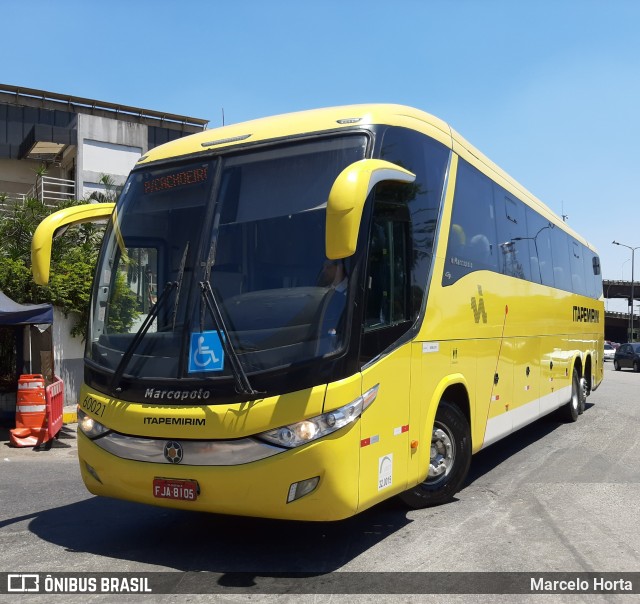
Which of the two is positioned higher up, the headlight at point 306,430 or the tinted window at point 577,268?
the tinted window at point 577,268

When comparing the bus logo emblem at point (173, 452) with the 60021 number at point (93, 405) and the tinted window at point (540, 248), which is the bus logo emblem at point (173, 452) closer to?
the 60021 number at point (93, 405)

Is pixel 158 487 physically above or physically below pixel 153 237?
below

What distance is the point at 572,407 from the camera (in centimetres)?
1325

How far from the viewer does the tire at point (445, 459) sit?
6660 millimetres

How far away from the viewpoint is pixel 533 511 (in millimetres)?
6676

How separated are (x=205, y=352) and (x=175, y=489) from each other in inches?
38.8

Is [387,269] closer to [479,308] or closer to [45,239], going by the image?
[479,308]

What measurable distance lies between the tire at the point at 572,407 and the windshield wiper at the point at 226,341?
372 inches

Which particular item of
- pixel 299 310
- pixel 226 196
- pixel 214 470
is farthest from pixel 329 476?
pixel 226 196

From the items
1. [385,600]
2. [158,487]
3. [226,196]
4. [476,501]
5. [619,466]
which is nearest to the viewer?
[385,600]

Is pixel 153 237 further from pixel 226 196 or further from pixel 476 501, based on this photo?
pixel 476 501

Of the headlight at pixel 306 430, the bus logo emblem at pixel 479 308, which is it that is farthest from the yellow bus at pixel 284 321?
the bus logo emblem at pixel 479 308

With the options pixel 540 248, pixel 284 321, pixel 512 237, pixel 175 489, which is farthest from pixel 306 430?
pixel 540 248

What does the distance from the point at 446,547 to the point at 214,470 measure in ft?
6.21
